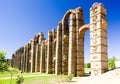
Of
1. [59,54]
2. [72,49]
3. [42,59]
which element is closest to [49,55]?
[59,54]

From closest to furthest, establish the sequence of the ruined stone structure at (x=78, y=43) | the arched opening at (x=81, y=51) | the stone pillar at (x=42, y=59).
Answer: the ruined stone structure at (x=78, y=43) < the arched opening at (x=81, y=51) < the stone pillar at (x=42, y=59)

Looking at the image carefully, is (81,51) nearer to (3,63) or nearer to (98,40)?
(98,40)

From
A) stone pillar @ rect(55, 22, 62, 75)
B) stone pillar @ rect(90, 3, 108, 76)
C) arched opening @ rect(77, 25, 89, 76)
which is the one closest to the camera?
stone pillar @ rect(90, 3, 108, 76)

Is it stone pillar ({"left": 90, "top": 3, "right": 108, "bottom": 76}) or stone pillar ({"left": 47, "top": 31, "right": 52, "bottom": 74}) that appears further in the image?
stone pillar ({"left": 47, "top": 31, "right": 52, "bottom": 74})

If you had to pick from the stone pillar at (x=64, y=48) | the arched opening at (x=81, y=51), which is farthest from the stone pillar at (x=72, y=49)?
the stone pillar at (x=64, y=48)

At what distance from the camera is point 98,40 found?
1973 cm

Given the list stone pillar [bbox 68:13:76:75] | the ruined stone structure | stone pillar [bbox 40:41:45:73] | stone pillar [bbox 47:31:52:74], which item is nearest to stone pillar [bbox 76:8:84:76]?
the ruined stone structure

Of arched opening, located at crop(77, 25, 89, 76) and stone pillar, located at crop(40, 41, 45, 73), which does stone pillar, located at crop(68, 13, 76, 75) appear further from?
stone pillar, located at crop(40, 41, 45, 73)

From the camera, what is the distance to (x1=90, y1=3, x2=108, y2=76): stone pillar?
19.2m

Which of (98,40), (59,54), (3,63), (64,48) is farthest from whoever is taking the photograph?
(59,54)

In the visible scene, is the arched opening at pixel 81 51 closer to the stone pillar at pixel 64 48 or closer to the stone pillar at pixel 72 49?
the stone pillar at pixel 72 49

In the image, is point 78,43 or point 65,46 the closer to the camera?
point 78,43

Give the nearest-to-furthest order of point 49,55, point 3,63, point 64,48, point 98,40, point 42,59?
1. point 3,63
2. point 98,40
3. point 64,48
4. point 49,55
5. point 42,59

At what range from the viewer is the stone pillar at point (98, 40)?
757 inches
